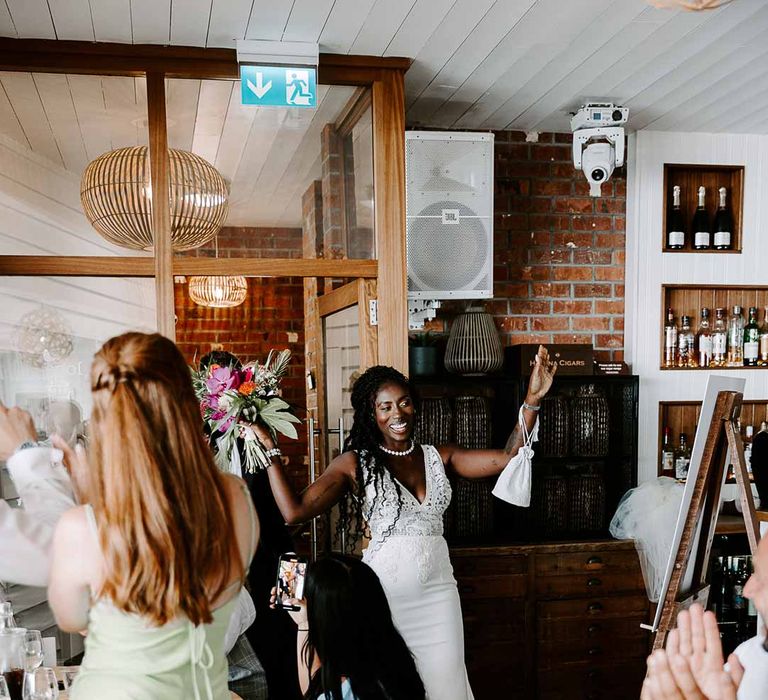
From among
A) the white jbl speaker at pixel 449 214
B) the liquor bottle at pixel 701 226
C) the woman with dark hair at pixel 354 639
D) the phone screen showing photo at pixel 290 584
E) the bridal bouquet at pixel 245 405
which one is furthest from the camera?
the liquor bottle at pixel 701 226

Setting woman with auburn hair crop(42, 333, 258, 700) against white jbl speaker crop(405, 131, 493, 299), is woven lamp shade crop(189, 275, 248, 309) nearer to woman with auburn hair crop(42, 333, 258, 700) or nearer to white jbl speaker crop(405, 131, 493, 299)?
white jbl speaker crop(405, 131, 493, 299)

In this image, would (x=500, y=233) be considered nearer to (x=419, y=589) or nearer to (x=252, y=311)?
(x=419, y=589)

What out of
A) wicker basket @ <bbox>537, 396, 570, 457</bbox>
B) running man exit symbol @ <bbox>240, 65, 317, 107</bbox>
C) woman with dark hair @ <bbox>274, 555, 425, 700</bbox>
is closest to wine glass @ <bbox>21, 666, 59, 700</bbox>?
woman with dark hair @ <bbox>274, 555, 425, 700</bbox>

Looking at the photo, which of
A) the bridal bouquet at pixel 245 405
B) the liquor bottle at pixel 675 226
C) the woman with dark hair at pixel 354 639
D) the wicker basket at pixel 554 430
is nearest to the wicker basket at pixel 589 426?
the wicker basket at pixel 554 430

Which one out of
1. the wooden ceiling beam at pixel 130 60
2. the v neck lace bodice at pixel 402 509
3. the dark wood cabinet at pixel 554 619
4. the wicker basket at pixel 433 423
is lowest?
the dark wood cabinet at pixel 554 619

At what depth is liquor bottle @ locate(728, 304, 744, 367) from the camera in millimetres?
4406

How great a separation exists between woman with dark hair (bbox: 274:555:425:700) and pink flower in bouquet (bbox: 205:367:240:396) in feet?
2.87

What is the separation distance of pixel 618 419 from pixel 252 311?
10.9 feet

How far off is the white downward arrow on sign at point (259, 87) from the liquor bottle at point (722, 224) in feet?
8.76

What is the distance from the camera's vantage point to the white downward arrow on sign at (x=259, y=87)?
3.15 m

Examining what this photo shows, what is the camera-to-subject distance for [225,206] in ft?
10.7

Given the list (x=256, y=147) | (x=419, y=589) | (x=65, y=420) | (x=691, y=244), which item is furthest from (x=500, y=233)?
(x=65, y=420)

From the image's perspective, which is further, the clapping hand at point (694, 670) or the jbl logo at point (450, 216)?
the jbl logo at point (450, 216)

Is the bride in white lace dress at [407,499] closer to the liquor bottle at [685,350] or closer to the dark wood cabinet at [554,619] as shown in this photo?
the dark wood cabinet at [554,619]
